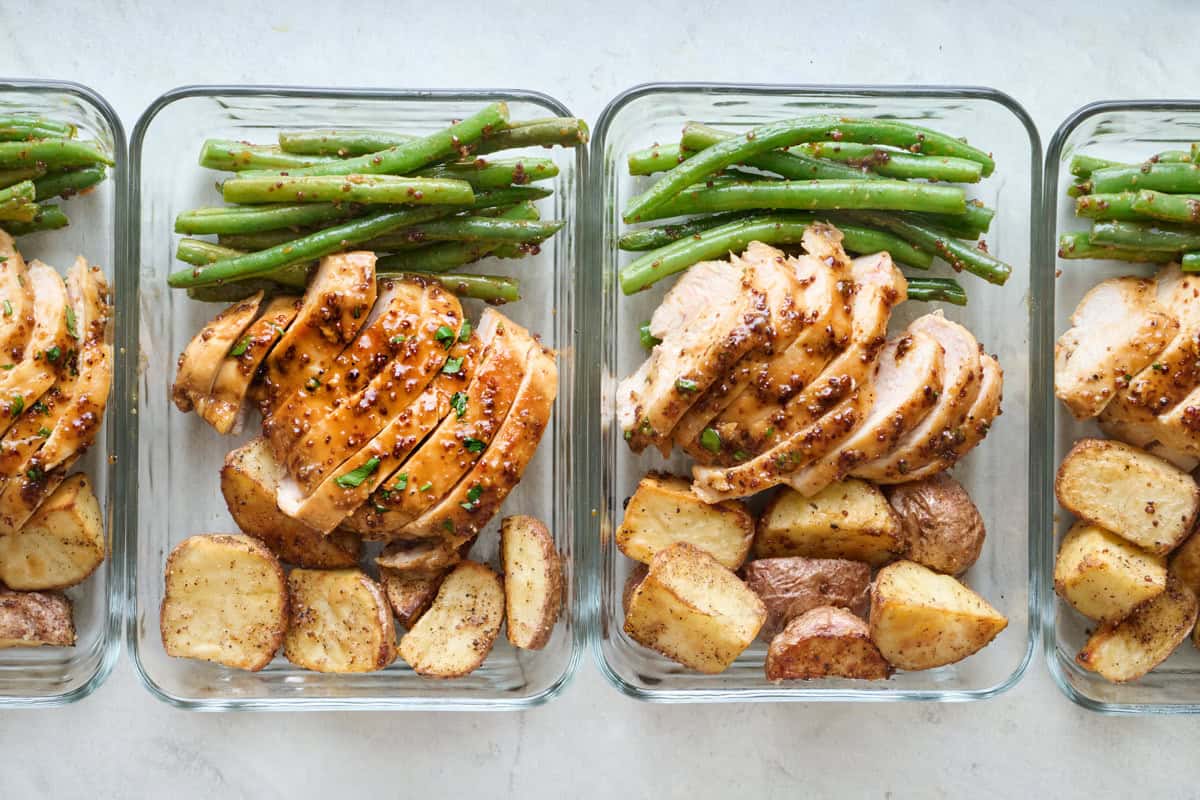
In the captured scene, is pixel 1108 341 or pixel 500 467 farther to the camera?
pixel 1108 341

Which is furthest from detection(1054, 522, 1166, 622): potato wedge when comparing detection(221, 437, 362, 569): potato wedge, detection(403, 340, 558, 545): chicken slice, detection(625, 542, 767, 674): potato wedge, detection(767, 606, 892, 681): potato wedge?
detection(221, 437, 362, 569): potato wedge

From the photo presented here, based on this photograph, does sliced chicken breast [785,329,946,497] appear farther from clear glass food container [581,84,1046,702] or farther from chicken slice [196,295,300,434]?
chicken slice [196,295,300,434]

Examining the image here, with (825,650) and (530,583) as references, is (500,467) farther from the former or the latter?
(825,650)

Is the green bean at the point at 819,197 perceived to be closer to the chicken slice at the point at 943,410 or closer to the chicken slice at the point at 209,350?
the chicken slice at the point at 943,410

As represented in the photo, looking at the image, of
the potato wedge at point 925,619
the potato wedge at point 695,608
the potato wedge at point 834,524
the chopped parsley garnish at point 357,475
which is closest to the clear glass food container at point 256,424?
the potato wedge at point 695,608

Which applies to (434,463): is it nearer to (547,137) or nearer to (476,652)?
(476,652)

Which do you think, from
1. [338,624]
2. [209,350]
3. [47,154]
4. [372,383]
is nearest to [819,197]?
[372,383]
